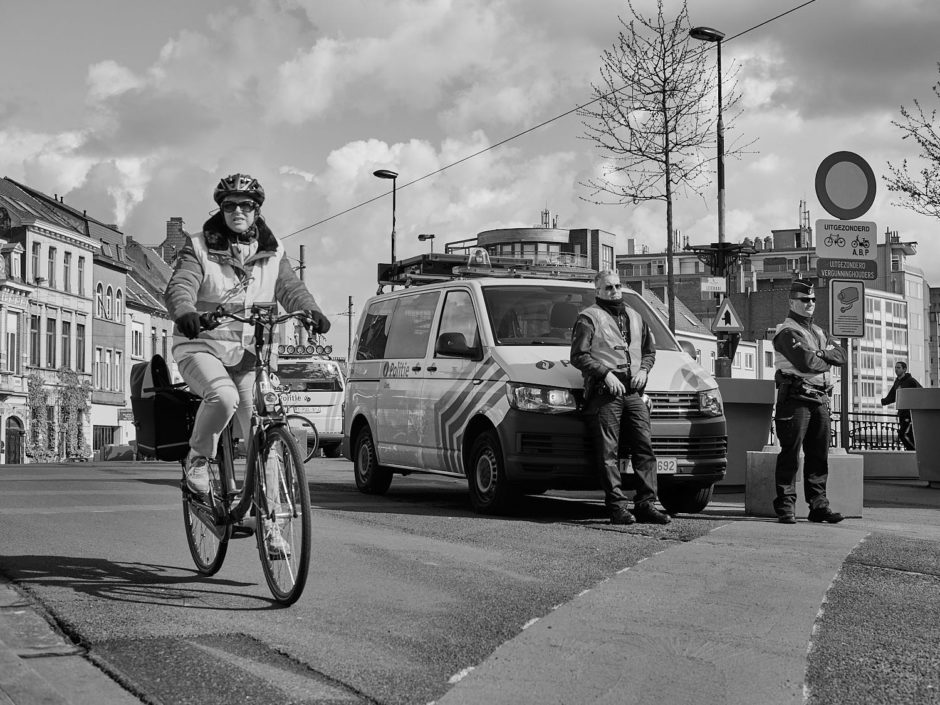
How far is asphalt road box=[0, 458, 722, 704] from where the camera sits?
4938 millimetres

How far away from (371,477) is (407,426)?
47.2 inches

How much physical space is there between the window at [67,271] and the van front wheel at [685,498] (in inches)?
2369

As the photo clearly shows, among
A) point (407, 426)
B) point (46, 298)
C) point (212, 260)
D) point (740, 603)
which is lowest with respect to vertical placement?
point (740, 603)

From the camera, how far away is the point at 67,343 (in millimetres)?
68438

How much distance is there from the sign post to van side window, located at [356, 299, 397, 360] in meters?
4.22

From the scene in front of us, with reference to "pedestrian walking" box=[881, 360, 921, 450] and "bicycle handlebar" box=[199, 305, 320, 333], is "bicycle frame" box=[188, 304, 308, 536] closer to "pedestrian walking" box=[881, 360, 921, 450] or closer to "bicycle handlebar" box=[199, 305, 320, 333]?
"bicycle handlebar" box=[199, 305, 320, 333]

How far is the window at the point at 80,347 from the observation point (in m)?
69.4

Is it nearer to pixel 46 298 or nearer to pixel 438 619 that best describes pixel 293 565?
pixel 438 619

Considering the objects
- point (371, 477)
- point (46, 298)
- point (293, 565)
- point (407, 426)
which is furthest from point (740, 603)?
point (46, 298)

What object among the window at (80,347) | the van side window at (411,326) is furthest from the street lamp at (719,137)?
the window at (80,347)

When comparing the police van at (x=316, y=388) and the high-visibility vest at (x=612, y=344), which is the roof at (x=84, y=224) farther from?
the high-visibility vest at (x=612, y=344)

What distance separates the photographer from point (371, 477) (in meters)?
13.9

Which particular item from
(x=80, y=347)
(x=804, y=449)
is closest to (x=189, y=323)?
(x=804, y=449)

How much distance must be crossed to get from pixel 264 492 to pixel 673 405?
5.53 meters
